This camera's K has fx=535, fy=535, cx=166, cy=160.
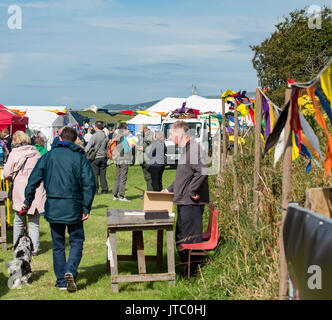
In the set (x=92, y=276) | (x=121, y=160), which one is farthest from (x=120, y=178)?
(x=92, y=276)

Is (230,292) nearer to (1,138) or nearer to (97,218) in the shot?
(97,218)

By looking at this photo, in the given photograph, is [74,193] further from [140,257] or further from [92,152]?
[92,152]

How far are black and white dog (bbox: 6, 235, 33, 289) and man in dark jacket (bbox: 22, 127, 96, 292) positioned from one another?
45 cm

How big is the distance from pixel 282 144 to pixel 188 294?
2.53m

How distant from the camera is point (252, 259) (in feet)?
18.9

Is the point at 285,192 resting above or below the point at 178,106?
below

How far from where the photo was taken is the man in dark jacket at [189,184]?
6445mm

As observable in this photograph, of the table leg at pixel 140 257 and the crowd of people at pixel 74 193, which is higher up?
the crowd of people at pixel 74 193

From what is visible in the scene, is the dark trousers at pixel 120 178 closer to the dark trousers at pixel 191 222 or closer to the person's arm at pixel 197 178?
the dark trousers at pixel 191 222

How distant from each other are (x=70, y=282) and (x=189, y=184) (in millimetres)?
1812

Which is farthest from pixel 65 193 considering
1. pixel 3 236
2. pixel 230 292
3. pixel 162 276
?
pixel 3 236

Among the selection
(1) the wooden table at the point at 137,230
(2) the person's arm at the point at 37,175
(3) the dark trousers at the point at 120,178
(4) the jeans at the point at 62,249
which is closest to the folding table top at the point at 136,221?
(1) the wooden table at the point at 137,230

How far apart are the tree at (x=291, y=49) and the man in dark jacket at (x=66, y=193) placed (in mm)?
33900

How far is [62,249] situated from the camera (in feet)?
21.2
